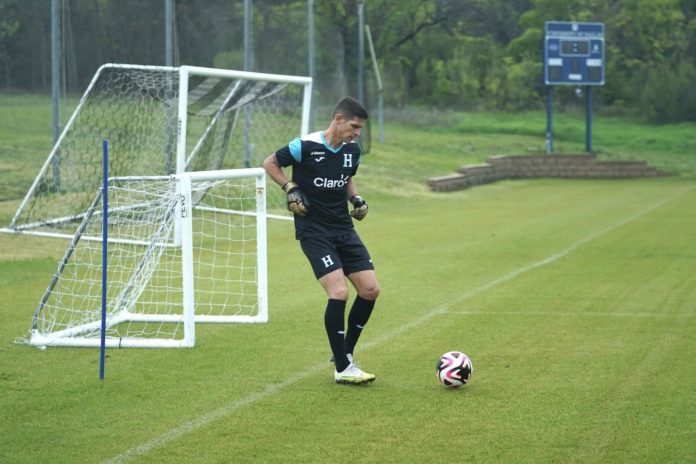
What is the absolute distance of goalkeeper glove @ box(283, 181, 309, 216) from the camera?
795cm

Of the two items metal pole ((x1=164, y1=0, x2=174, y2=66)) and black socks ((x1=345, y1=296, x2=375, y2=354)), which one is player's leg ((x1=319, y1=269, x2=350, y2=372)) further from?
metal pole ((x1=164, y1=0, x2=174, y2=66))

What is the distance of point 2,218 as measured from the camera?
60.3 ft

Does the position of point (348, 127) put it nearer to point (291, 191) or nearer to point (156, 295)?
point (291, 191)

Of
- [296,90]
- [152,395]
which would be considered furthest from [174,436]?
[296,90]

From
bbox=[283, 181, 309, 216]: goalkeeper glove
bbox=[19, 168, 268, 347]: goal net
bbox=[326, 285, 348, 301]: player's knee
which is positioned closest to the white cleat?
bbox=[326, 285, 348, 301]: player's knee

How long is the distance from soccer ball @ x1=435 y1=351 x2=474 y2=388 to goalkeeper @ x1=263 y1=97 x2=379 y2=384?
0.61 m

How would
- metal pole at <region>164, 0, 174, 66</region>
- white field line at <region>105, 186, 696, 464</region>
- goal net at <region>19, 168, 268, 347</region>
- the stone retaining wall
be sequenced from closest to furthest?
1. white field line at <region>105, 186, 696, 464</region>
2. goal net at <region>19, 168, 268, 347</region>
3. metal pole at <region>164, 0, 174, 66</region>
4. the stone retaining wall

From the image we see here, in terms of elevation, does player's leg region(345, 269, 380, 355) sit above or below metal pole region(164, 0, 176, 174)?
below

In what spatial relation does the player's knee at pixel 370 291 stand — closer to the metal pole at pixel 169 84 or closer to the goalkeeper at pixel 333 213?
the goalkeeper at pixel 333 213

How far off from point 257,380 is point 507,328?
3069 mm

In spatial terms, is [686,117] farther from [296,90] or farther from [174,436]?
[174,436]

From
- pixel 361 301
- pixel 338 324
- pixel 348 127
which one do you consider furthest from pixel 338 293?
pixel 348 127

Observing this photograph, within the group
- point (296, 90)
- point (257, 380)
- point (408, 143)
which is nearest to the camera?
point (257, 380)

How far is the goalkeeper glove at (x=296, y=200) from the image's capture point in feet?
26.1
